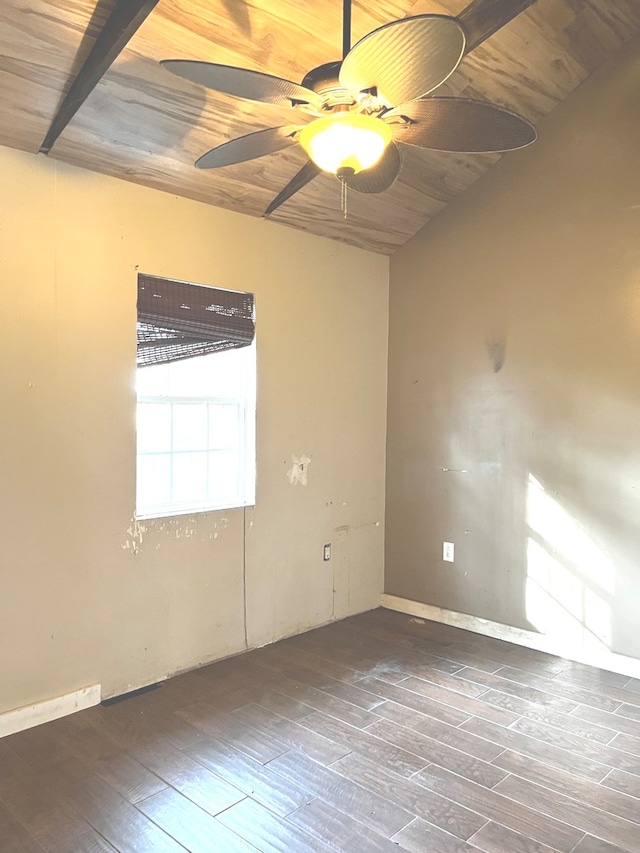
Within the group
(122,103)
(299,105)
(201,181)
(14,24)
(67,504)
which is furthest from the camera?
(201,181)

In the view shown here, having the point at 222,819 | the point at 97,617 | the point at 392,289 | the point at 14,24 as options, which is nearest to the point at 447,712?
the point at 222,819

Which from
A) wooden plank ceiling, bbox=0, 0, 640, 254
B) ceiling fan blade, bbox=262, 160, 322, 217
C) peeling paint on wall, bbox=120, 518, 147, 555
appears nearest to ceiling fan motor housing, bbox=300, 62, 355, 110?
ceiling fan blade, bbox=262, 160, 322, 217

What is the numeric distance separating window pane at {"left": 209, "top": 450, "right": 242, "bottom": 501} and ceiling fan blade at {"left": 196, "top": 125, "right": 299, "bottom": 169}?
1723 millimetres

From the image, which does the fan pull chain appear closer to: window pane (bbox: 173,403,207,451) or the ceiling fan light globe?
window pane (bbox: 173,403,207,451)

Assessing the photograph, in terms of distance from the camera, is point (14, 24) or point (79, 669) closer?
point (14, 24)

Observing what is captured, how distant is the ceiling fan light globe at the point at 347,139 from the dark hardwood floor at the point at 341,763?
2067mm

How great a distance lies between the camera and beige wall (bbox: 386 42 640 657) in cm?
325

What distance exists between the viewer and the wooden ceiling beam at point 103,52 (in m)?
1.91

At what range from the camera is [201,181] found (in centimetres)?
304

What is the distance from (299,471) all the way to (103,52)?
2.34 meters

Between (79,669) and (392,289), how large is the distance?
3003 mm

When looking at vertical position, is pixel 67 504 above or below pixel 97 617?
above

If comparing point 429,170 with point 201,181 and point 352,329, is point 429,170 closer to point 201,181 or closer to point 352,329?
point 352,329

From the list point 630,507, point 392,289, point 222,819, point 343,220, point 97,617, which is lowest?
point 222,819
